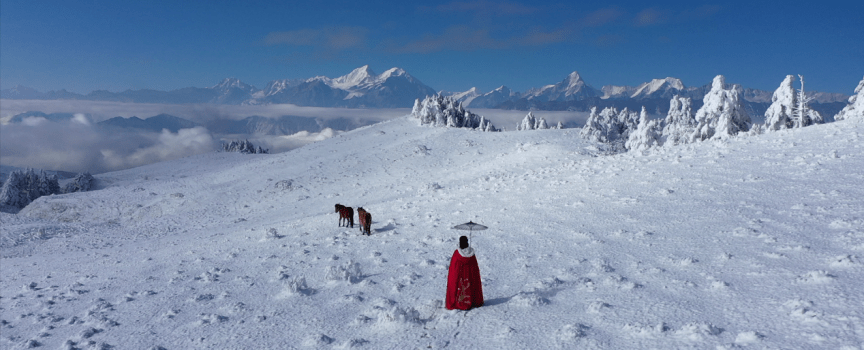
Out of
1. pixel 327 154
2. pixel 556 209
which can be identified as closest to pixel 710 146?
pixel 556 209

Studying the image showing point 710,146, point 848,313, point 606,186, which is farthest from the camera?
point 710,146

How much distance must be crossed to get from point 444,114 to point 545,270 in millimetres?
69483

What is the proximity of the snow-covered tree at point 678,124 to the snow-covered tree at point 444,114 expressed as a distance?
35.2 metres

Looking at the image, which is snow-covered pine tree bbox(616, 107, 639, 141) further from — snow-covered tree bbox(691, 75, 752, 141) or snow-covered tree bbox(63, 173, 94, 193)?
snow-covered tree bbox(63, 173, 94, 193)

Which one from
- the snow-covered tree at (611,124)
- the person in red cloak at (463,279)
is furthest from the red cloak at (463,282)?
the snow-covered tree at (611,124)

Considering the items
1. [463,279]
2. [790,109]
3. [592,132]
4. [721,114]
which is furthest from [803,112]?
[463,279]

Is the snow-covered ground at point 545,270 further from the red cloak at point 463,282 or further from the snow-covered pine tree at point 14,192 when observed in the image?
the snow-covered pine tree at point 14,192

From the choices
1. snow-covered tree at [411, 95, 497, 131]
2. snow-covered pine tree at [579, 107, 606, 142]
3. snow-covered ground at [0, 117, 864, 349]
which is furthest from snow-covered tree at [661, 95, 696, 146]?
snow-covered tree at [411, 95, 497, 131]

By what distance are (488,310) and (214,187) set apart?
46.8 metres

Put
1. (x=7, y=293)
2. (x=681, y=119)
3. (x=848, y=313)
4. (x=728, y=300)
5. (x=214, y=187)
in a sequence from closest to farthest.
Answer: (x=848, y=313) < (x=728, y=300) < (x=7, y=293) < (x=214, y=187) < (x=681, y=119)

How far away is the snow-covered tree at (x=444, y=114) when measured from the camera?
250 ft

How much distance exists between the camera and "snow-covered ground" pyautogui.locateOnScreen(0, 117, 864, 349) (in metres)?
6.99

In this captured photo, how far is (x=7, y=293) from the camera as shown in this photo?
12.5 m

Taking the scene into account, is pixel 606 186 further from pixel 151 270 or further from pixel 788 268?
pixel 151 270
